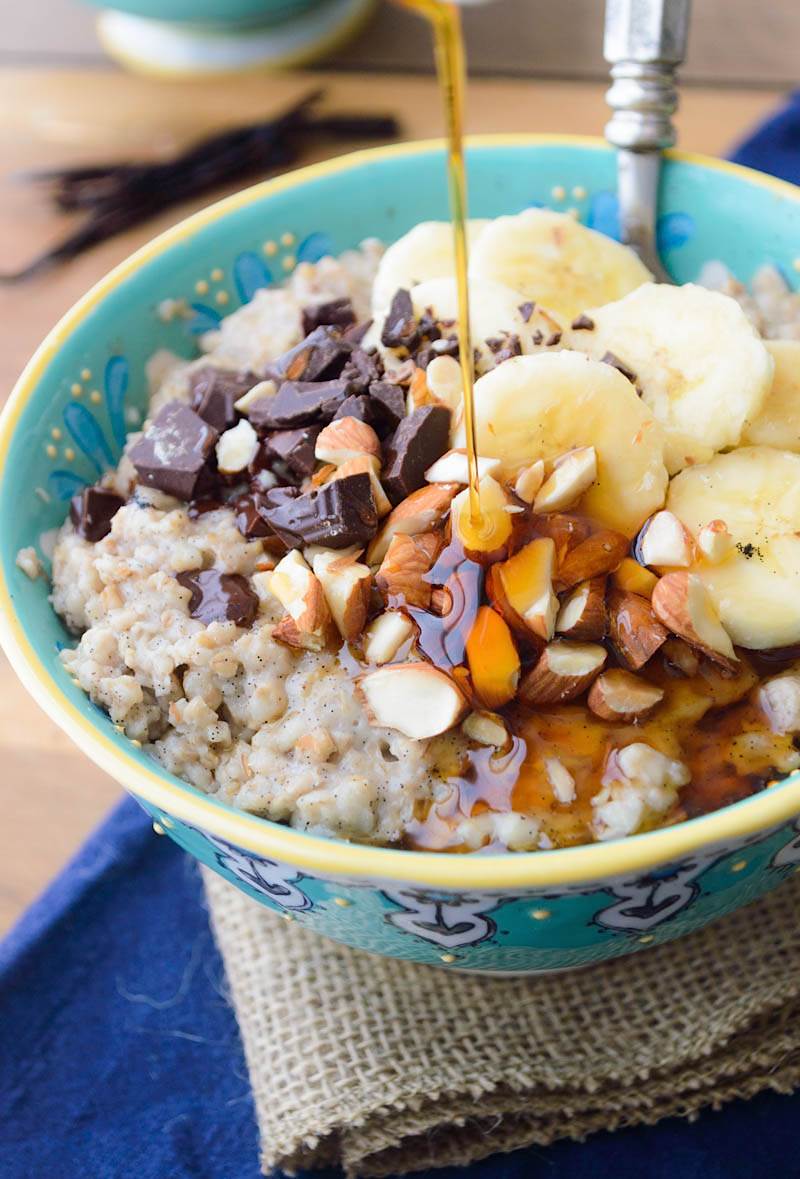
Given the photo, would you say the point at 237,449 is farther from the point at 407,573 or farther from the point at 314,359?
the point at 407,573

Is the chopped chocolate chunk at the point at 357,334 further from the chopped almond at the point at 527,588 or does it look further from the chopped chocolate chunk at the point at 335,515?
the chopped almond at the point at 527,588

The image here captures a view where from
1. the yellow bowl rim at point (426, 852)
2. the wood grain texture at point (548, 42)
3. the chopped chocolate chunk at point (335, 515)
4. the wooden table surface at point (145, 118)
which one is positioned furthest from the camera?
the wood grain texture at point (548, 42)

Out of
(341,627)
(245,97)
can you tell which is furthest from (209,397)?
(245,97)

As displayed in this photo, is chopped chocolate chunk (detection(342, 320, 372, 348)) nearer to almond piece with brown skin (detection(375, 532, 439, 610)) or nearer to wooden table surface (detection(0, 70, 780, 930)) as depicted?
almond piece with brown skin (detection(375, 532, 439, 610))

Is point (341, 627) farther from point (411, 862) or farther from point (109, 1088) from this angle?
point (109, 1088)

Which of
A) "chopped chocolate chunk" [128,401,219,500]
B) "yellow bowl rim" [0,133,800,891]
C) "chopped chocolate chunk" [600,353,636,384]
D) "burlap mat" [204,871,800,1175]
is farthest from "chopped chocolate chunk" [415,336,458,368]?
"burlap mat" [204,871,800,1175]

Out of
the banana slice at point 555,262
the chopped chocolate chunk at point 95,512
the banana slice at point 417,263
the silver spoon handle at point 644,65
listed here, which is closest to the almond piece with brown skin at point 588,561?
the banana slice at point 555,262

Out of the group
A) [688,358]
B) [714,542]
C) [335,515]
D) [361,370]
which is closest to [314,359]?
[361,370]
